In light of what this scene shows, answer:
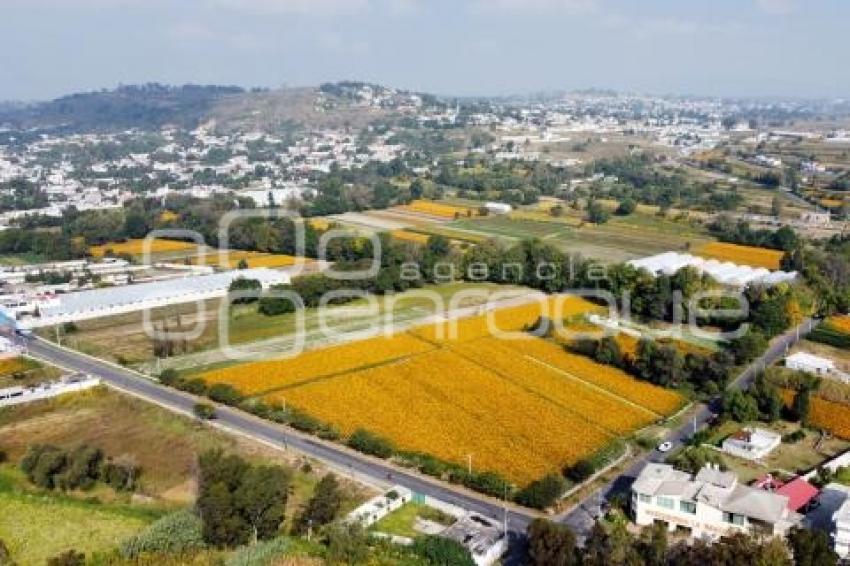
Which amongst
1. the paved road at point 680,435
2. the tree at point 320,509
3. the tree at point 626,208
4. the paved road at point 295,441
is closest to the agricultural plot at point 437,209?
the tree at point 626,208

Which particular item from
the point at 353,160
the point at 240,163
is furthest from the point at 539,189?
the point at 240,163

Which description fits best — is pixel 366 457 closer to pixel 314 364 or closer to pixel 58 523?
pixel 314 364

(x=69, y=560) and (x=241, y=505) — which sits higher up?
(x=241, y=505)

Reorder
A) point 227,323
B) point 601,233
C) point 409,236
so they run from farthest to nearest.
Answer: point 601,233 < point 409,236 < point 227,323

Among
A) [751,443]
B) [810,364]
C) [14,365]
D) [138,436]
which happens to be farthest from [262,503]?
[810,364]

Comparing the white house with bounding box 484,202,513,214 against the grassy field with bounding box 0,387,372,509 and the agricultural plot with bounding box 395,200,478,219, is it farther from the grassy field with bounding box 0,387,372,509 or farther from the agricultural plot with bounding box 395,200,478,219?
the grassy field with bounding box 0,387,372,509

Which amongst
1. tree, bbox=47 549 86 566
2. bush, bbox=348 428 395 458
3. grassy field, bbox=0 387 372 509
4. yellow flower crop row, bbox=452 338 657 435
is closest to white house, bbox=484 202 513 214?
yellow flower crop row, bbox=452 338 657 435

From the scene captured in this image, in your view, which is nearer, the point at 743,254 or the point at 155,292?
the point at 155,292
